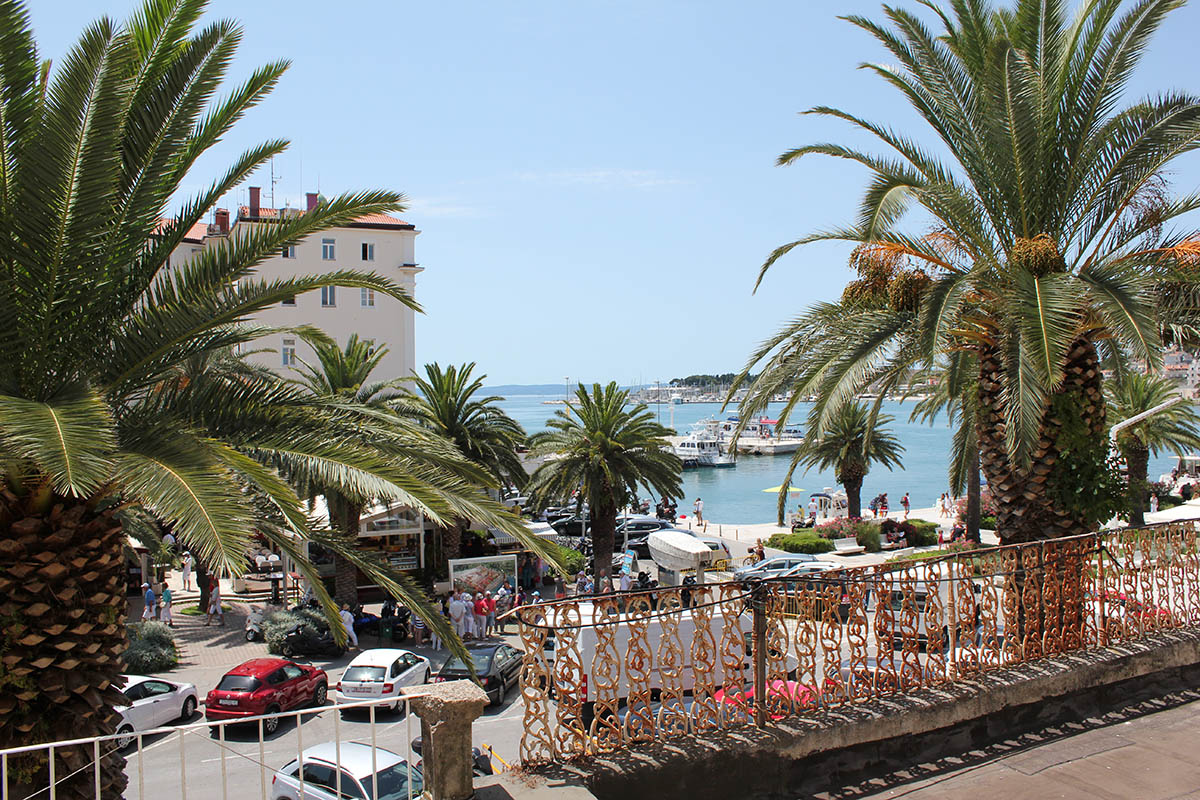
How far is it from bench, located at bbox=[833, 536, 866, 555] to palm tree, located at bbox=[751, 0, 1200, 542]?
2613 centimetres

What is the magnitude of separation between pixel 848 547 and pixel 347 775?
28.3 meters

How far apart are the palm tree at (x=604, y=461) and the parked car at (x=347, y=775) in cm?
1570

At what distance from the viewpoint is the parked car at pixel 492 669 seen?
59.6 feet

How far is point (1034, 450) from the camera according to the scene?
375 inches

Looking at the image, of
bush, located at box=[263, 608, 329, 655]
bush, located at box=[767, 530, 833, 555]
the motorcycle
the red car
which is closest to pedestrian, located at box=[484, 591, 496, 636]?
bush, located at box=[263, 608, 329, 655]

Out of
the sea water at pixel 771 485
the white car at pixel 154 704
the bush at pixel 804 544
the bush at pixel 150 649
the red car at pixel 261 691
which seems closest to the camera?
the white car at pixel 154 704

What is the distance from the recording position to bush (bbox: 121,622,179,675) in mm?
20500

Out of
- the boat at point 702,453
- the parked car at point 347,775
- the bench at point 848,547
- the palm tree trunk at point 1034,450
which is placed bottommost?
the parked car at point 347,775

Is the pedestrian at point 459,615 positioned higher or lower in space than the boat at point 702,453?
lower

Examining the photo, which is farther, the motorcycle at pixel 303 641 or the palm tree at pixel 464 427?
the palm tree at pixel 464 427

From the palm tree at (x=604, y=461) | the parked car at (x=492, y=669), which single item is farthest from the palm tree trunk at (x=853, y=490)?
the parked car at (x=492, y=669)

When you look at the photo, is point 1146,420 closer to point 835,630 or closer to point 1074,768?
point 1074,768

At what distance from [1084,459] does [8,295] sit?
9.91 meters

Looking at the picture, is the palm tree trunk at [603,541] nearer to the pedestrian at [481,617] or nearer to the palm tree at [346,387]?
the pedestrian at [481,617]
